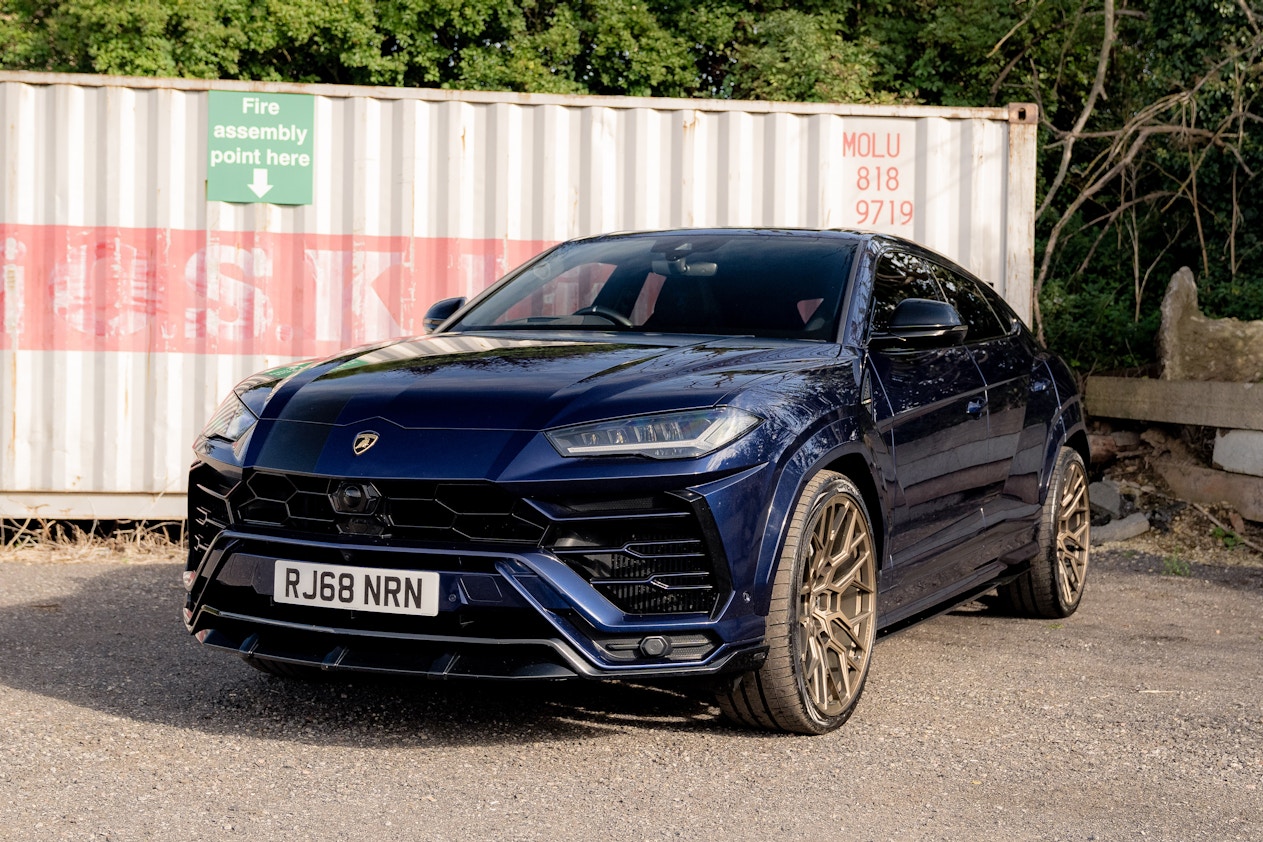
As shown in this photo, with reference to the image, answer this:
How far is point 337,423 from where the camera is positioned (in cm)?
420

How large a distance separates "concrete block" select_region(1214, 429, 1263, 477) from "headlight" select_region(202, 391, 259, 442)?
7.06 m

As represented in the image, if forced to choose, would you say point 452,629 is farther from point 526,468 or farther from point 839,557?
point 839,557

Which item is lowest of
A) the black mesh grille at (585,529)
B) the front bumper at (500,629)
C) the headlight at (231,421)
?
the front bumper at (500,629)

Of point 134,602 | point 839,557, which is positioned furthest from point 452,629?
point 134,602

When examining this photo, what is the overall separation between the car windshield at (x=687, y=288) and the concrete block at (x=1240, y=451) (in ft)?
16.9

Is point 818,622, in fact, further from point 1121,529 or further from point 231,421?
point 1121,529

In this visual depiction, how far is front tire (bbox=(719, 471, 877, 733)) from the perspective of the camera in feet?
13.7

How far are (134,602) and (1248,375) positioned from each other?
743 centimetres

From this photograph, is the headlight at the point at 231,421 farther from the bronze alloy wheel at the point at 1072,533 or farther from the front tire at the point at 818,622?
the bronze alloy wheel at the point at 1072,533

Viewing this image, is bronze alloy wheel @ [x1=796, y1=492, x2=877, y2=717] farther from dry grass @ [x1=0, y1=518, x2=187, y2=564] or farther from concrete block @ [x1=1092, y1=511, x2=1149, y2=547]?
concrete block @ [x1=1092, y1=511, x2=1149, y2=547]

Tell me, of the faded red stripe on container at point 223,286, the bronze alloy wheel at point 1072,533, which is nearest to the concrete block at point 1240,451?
the bronze alloy wheel at point 1072,533

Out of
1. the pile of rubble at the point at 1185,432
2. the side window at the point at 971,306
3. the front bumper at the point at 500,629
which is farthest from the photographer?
the pile of rubble at the point at 1185,432

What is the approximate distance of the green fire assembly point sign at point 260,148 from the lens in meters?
8.66

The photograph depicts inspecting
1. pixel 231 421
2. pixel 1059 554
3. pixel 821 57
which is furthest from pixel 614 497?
pixel 821 57
